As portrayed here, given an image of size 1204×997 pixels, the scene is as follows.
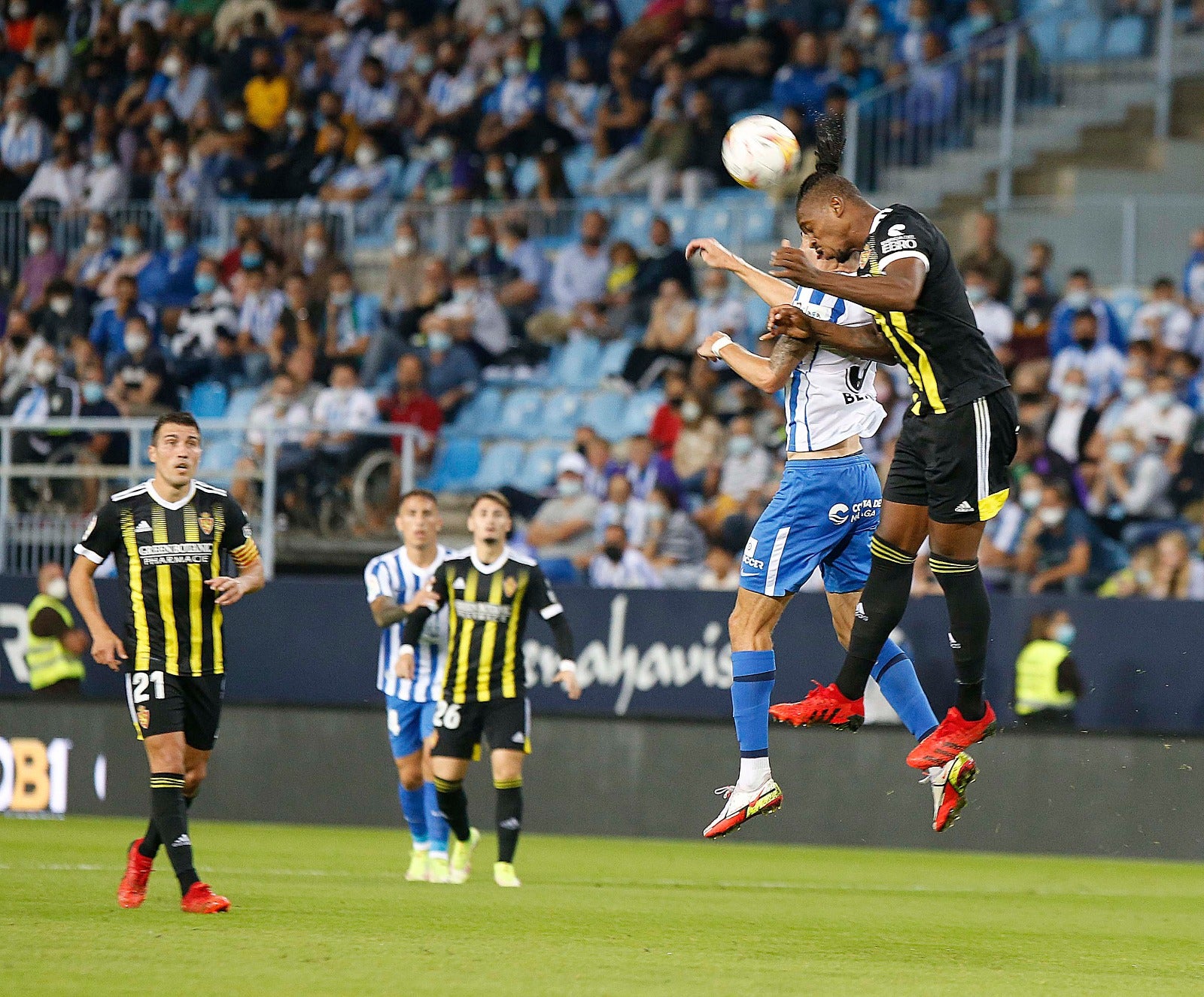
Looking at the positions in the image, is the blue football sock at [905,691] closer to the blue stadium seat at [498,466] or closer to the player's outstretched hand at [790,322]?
the player's outstretched hand at [790,322]

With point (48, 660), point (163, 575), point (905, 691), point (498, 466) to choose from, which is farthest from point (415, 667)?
point (498, 466)

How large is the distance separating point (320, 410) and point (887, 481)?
30.8 ft

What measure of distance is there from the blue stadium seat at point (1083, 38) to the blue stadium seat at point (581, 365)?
16.4 feet

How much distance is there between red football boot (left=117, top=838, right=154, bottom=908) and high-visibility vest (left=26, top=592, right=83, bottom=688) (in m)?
6.49

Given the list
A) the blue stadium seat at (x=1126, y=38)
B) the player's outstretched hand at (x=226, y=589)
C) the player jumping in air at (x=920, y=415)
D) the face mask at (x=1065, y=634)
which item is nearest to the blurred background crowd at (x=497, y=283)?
the blue stadium seat at (x=1126, y=38)

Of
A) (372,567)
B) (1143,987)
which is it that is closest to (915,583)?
(372,567)

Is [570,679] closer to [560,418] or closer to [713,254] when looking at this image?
[713,254]

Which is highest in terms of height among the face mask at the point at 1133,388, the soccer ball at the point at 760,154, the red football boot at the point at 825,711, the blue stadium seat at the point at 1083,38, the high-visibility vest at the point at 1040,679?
the blue stadium seat at the point at 1083,38

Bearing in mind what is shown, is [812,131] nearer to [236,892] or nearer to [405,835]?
[405,835]

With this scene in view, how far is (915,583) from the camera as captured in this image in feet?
43.4

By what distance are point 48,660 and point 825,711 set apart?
8974 mm

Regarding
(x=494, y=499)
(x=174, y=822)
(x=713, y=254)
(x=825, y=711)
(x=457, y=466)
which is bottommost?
(x=174, y=822)

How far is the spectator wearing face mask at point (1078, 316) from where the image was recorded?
14555mm

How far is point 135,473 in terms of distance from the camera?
46.5 ft
